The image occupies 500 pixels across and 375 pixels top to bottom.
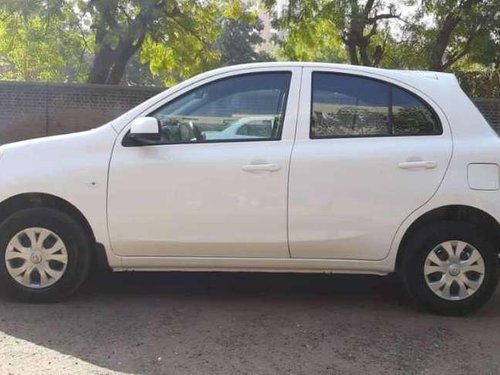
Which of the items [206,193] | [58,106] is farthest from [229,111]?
[58,106]

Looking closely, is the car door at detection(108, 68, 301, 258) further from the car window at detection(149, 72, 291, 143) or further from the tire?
the tire

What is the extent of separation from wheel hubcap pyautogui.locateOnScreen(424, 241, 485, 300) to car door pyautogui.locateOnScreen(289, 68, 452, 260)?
0.35m

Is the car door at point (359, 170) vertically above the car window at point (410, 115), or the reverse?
the car window at point (410, 115)

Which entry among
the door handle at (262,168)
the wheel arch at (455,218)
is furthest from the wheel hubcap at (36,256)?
the wheel arch at (455,218)

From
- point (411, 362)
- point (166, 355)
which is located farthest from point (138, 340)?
point (411, 362)

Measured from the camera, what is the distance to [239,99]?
473cm

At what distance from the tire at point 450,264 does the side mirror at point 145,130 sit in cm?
195

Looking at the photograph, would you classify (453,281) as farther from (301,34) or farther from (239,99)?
(301,34)

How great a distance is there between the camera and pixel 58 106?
53.5 ft

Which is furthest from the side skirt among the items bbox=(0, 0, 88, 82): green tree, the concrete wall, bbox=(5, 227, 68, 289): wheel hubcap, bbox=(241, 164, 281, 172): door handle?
bbox=(0, 0, 88, 82): green tree

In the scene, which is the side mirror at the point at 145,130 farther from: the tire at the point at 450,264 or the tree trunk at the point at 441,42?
the tree trunk at the point at 441,42

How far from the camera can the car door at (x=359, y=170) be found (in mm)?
4488

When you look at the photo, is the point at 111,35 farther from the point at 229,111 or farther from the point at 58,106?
the point at 229,111

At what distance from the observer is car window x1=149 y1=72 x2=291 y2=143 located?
15.2 ft
